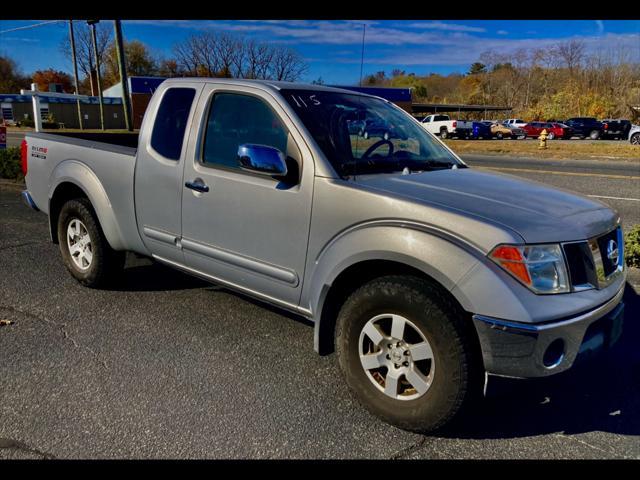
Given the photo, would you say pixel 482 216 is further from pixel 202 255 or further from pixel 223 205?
pixel 202 255

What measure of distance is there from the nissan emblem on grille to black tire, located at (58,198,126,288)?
378 cm

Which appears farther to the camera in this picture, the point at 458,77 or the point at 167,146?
the point at 458,77

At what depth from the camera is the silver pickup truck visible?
8.00 feet

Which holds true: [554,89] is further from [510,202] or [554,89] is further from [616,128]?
[510,202]

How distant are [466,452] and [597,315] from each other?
0.95m

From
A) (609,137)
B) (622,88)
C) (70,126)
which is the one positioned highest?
(622,88)

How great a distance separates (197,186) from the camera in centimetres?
358

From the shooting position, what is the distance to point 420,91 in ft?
327

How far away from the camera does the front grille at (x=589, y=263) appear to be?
2536 mm

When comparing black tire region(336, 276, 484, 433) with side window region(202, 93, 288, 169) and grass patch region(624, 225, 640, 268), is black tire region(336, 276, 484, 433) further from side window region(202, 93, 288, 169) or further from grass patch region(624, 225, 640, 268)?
grass patch region(624, 225, 640, 268)

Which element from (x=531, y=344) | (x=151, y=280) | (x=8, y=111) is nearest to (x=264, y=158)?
(x=531, y=344)

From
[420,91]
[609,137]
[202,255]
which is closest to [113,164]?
[202,255]

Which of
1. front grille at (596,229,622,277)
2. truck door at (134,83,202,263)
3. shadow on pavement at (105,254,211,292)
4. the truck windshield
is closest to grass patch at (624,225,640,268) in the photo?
the truck windshield

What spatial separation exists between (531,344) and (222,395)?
1.75m
